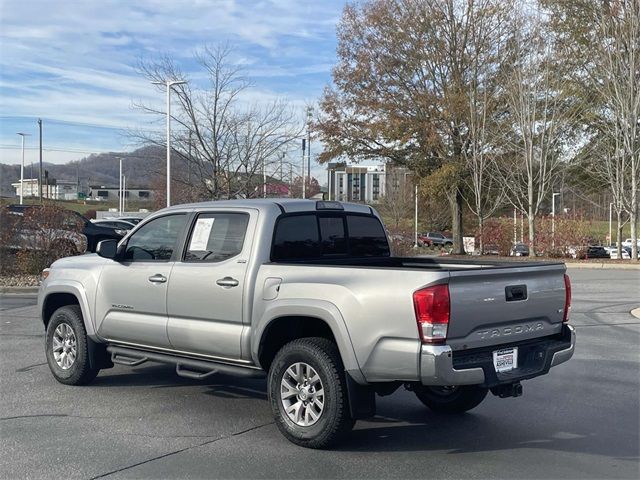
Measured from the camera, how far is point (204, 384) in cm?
762

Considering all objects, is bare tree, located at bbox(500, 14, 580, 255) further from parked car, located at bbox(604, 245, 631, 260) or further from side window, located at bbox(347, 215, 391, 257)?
side window, located at bbox(347, 215, 391, 257)

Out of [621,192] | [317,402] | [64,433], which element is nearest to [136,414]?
[64,433]

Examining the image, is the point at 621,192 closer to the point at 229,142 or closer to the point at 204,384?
the point at 229,142

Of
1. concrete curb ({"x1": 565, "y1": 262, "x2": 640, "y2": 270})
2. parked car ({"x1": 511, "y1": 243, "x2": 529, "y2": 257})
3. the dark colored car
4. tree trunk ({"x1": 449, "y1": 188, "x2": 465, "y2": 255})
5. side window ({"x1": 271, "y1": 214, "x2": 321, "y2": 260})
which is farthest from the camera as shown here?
tree trunk ({"x1": 449, "y1": 188, "x2": 465, "y2": 255})

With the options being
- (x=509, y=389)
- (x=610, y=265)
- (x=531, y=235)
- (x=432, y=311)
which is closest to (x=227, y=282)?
(x=432, y=311)

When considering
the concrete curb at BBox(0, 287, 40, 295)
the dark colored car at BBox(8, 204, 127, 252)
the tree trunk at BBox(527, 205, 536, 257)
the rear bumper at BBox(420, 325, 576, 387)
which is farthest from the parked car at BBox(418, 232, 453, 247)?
the rear bumper at BBox(420, 325, 576, 387)

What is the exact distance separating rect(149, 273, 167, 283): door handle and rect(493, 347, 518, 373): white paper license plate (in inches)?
121

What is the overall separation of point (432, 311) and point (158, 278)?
2.89m

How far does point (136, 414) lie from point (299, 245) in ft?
7.07

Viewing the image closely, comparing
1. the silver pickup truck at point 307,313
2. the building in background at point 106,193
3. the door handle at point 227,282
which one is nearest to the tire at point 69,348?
the silver pickup truck at point 307,313

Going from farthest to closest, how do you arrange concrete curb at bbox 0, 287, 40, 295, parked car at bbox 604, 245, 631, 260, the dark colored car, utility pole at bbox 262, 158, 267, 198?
parked car at bbox 604, 245, 631, 260
utility pole at bbox 262, 158, 267, 198
the dark colored car
concrete curb at bbox 0, 287, 40, 295

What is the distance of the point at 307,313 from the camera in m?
5.49

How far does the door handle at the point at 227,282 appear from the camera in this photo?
236 inches

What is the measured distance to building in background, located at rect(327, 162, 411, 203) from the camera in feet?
168
